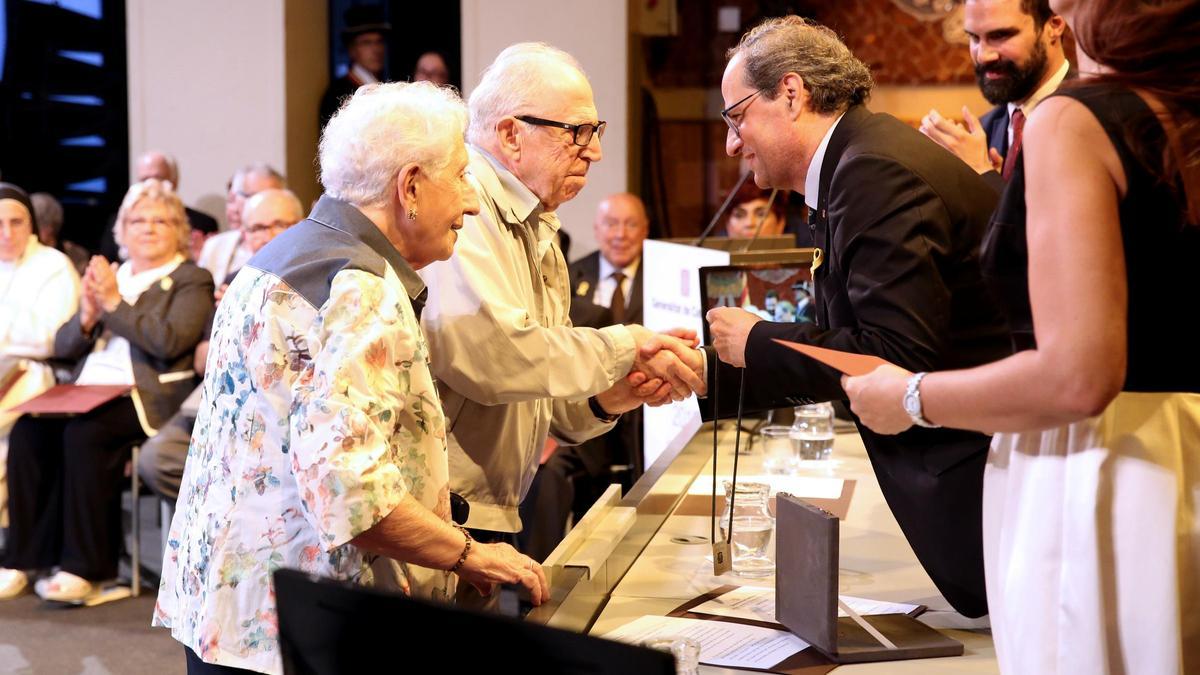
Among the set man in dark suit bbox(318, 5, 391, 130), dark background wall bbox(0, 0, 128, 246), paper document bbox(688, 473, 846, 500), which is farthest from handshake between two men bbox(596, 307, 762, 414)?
dark background wall bbox(0, 0, 128, 246)

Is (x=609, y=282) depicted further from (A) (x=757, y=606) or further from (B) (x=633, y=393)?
(A) (x=757, y=606)

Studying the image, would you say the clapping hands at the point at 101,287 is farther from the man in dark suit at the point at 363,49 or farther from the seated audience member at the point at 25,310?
the man in dark suit at the point at 363,49

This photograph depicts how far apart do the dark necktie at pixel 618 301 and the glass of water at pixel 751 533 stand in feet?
9.98

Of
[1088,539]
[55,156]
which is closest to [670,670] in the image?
[1088,539]

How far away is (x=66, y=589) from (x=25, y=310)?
1127 mm

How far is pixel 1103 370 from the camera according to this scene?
3.97ft

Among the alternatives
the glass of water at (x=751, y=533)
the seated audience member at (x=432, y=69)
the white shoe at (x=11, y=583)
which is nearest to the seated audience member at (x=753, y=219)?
the seated audience member at (x=432, y=69)

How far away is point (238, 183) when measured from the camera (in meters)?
6.43

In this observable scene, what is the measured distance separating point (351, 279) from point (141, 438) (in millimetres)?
3417

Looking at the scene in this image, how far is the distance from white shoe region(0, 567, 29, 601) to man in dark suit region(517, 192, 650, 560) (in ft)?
5.99

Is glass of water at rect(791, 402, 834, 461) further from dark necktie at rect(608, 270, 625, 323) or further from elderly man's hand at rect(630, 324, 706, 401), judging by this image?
dark necktie at rect(608, 270, 625, 323)

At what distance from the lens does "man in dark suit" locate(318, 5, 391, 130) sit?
7781mm

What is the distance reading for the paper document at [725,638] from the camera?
1645 millimetres

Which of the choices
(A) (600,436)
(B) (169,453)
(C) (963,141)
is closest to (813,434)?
(C) (963,141)
